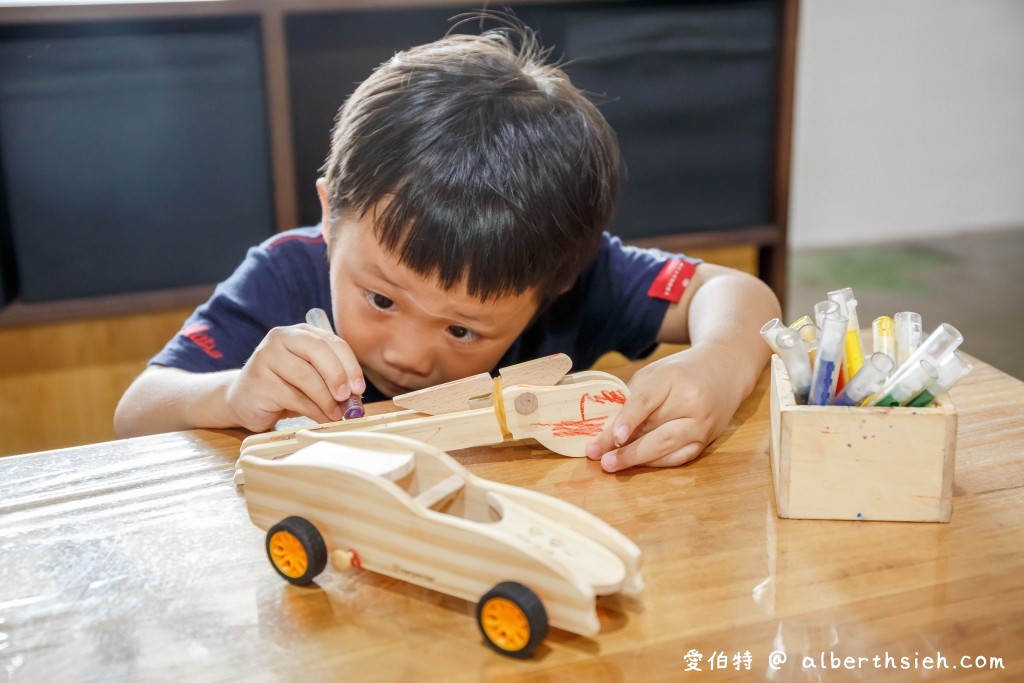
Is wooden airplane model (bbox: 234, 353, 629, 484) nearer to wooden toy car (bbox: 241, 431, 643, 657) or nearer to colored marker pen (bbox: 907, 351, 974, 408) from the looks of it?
wooden toy car (bbox: 241, 431, 643, 657)

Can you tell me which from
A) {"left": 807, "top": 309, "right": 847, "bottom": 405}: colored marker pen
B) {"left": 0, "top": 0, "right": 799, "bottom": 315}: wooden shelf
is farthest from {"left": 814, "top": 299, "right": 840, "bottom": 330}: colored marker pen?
{"left": 0, "top": 0, "right": 799, "bottom": 315}: wooden shelf

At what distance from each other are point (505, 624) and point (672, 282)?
2.11 feet

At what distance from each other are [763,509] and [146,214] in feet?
4.23

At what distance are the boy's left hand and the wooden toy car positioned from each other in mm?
167

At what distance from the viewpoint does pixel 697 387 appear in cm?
75

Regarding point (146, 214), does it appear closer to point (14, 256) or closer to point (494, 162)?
point (14, 256)

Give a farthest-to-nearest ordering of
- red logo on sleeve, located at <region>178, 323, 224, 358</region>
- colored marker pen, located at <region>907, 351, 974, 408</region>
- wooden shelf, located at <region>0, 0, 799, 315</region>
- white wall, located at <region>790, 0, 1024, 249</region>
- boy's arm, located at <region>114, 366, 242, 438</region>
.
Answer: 1. white wall, located at <region>790, 0, 1024, 249</region>
2. wooden shelf, located at <region>0, 0, 799, 315</region>
3. red logo on sleeve, located at <region>178, 323, 224, 358</region>
4. boy's arm, located at <region>114, 366, 242, 438</region>
5. colored marker pen, located at <region>907, 351, 974, 408</region>

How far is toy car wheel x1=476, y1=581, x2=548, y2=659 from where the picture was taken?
1.56 feet

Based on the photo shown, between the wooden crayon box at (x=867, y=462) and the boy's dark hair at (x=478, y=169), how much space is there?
307 millimetres

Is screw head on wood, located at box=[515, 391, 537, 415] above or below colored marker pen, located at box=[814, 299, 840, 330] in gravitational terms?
below

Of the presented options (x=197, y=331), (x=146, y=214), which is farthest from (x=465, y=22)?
(x=197, y=331)

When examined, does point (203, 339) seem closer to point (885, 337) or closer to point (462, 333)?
point (462, 333)

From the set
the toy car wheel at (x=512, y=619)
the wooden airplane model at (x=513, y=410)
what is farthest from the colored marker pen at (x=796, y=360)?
the toy car wheel at (x=512, y=619)

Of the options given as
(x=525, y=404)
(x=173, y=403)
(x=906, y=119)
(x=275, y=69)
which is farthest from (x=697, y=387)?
(x=906, y=119)
